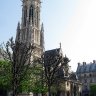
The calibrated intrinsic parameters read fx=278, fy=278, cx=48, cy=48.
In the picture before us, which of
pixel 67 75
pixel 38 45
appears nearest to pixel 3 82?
pixel 67 75

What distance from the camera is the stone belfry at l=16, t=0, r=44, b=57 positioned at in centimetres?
10003

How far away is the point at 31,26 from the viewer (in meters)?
Answer: 102

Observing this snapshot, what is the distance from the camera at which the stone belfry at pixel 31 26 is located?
100 metres

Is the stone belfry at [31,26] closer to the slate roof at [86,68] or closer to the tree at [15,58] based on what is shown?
the slate roof at [86,68]

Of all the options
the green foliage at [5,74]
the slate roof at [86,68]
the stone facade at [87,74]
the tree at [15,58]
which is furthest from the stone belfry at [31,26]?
the tree at [15,58]

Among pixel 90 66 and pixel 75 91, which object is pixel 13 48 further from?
pixel 90 66

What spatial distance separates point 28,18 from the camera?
4181 inches

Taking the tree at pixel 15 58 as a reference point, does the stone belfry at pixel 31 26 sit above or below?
above

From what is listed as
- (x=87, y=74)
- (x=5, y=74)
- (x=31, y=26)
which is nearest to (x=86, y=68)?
(x=87, y=74)

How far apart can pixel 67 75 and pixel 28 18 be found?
2950 cm

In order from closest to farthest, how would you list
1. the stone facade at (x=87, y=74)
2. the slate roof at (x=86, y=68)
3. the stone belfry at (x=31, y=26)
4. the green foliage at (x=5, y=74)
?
the green foliage at (x=5, y=74) → the stone belfry at (x=31, y=26) → the stone facade at (x=87, y=74) → the slate roof at (x=86, y=68)

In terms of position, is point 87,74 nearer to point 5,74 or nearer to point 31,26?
point 31,26

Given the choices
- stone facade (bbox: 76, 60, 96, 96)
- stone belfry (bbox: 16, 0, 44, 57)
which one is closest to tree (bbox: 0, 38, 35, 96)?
stone belfry (bbox: 16, 0, 44, 57)

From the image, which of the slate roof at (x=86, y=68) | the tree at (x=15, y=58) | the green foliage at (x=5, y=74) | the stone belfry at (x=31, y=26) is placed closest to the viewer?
the tree at (x=15, y=58)
